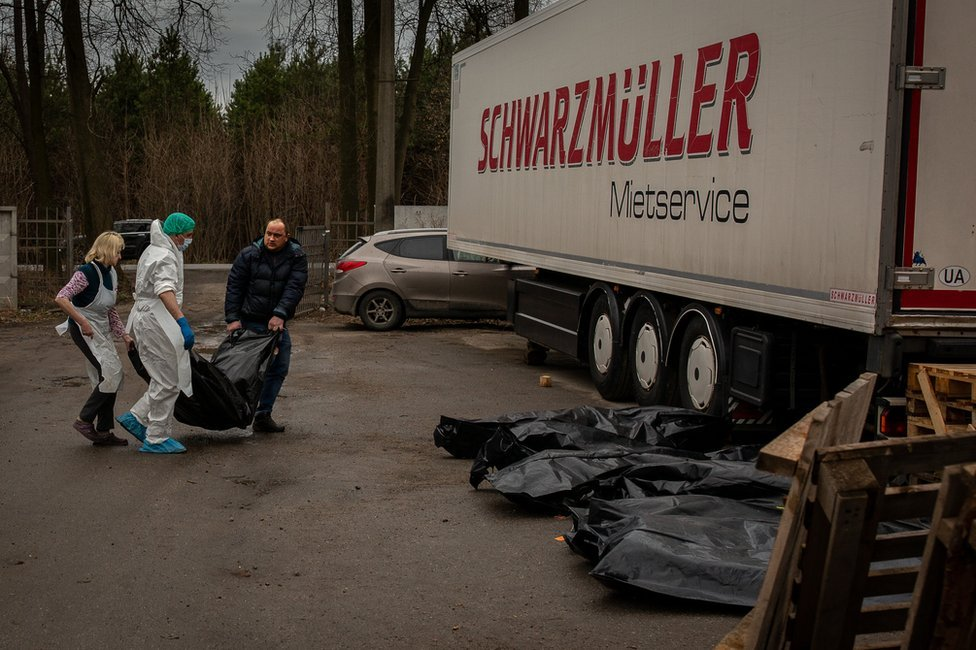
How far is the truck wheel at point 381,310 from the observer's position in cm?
2006

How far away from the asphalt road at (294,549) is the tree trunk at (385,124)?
1378cm

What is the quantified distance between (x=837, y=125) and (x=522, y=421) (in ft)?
9.43

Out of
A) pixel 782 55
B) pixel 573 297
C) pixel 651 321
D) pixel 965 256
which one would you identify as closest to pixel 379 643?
pixel 965 256

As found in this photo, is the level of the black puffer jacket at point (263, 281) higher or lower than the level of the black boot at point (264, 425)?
higher

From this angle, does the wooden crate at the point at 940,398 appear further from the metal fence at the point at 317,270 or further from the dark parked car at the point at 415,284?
the metal fence at the point at 317,270

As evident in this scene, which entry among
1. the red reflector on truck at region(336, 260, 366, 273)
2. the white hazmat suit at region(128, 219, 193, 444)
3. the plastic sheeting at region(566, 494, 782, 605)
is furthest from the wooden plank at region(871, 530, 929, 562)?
the red reflector on truck at region(336, 260, 366, 273)

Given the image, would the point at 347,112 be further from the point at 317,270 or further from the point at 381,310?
the point at 381,310

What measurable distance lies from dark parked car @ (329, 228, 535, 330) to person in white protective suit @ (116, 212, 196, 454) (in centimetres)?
1028

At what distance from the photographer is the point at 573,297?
48.0 feet

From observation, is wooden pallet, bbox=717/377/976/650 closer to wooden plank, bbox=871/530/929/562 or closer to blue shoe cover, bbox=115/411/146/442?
wooden plank, bbox=871/530/929/562

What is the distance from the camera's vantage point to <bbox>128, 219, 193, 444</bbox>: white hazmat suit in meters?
9.62

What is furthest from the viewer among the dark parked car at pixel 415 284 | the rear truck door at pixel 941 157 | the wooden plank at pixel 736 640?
the dark parked car at pixel 415 284

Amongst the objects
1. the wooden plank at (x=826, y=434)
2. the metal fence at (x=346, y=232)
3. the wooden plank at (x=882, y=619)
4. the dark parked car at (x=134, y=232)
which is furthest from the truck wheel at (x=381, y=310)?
the dark parked car at (x=134, y=232)

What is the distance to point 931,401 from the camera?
793 cm
